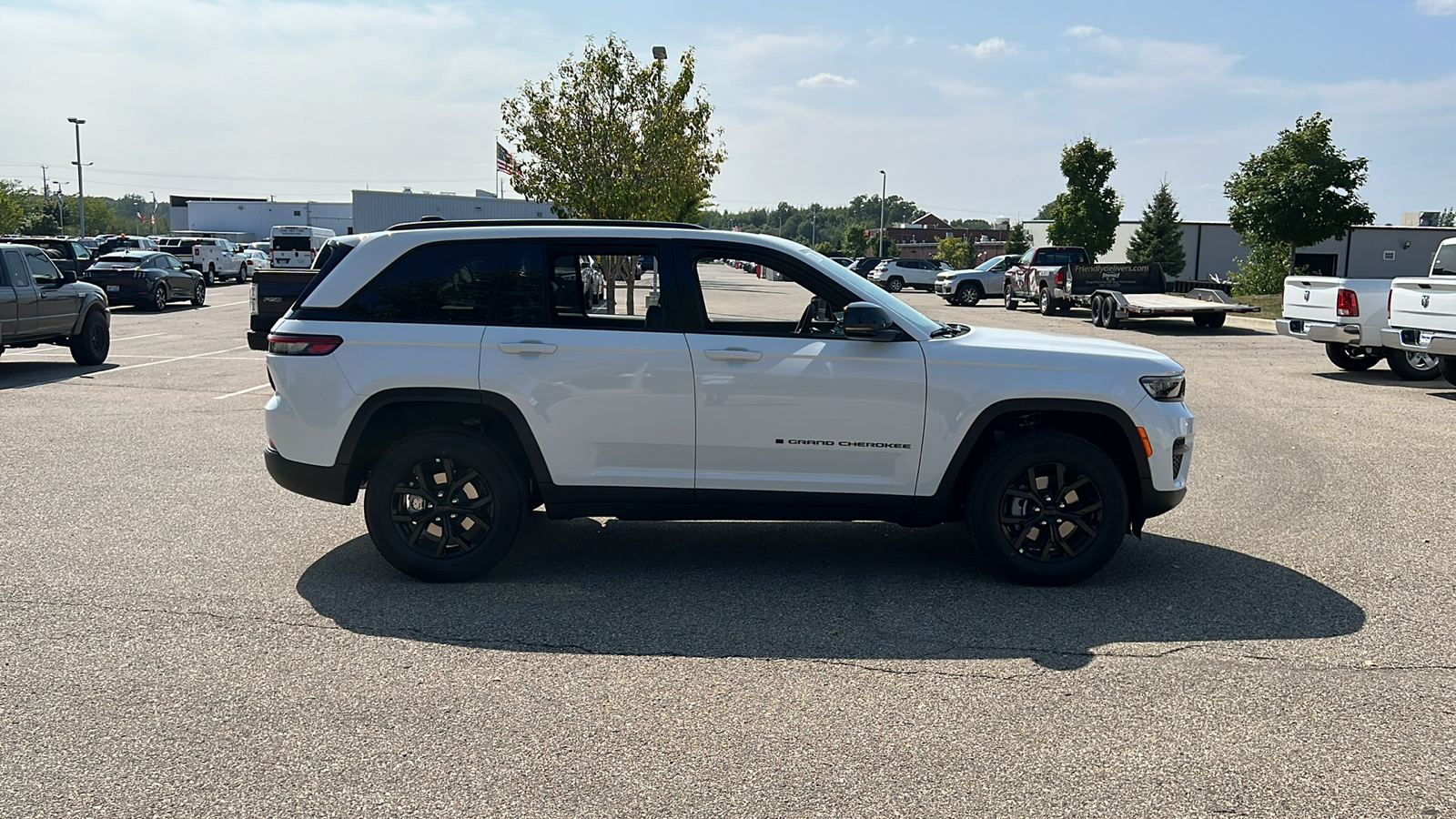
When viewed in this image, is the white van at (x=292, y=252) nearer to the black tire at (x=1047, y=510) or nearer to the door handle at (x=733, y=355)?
the door handle at (x=733, y=355)

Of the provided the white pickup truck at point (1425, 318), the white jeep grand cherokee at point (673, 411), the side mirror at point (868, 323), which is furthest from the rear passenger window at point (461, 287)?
the white pickup truck at point (1425, 318)

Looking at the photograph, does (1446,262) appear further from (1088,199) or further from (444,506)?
(1088,199)

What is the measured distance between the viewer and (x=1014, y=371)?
5918 millimetres

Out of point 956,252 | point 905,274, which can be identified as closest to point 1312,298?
point 905,274

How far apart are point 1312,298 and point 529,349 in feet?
45.7

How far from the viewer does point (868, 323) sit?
5723 mm

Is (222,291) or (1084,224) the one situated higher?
(1084,224)

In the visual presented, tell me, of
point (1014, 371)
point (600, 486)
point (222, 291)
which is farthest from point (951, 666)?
point (222, 291)

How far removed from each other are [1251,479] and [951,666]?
17.0ft

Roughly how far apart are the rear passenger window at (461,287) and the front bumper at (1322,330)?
44.2ft

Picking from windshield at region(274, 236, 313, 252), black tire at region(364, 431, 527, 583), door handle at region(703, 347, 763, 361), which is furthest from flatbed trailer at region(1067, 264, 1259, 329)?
windshield at region(274, 236, 313, 252)

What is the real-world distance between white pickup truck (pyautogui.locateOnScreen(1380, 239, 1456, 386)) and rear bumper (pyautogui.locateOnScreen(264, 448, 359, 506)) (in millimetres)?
12742

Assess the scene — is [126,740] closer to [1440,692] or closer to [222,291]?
[1440,692]

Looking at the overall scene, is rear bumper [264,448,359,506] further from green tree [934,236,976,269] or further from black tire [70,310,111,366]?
green tree [934,236,976,269]
